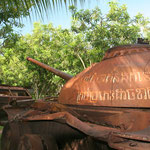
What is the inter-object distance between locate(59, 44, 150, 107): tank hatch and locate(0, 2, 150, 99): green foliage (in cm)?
847

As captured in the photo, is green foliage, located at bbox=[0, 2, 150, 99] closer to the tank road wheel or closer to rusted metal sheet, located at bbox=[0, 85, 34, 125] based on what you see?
rusted metal sheet, located at bbox=[0, 85, 34, 125]

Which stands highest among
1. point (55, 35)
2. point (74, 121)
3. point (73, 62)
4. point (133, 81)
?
point (55, 35)

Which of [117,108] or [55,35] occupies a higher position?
[55,35]

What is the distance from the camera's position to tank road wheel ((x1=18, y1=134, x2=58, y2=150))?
2.97 meters

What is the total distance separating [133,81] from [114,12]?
12941 millimetres

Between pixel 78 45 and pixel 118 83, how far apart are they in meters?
12.0

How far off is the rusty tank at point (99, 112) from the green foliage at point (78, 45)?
849 centimetres

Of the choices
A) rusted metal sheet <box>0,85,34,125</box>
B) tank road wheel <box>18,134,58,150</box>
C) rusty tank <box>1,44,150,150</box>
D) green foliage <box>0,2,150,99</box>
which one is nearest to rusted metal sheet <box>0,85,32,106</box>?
rusted metal sheet <box>0,85,34,125</box>

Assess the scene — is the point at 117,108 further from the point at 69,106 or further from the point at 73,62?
the point at 73,62

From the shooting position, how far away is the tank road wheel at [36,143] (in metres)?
2.97

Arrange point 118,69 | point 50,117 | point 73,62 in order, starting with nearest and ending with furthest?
point 50,117 → point 118,69 → point 73,62

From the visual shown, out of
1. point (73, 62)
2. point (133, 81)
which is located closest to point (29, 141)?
point (133, 81)

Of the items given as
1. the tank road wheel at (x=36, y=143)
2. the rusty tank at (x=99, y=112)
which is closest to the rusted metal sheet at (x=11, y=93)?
the rusty tank at (x=99, y=112)

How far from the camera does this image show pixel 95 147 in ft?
9.29
